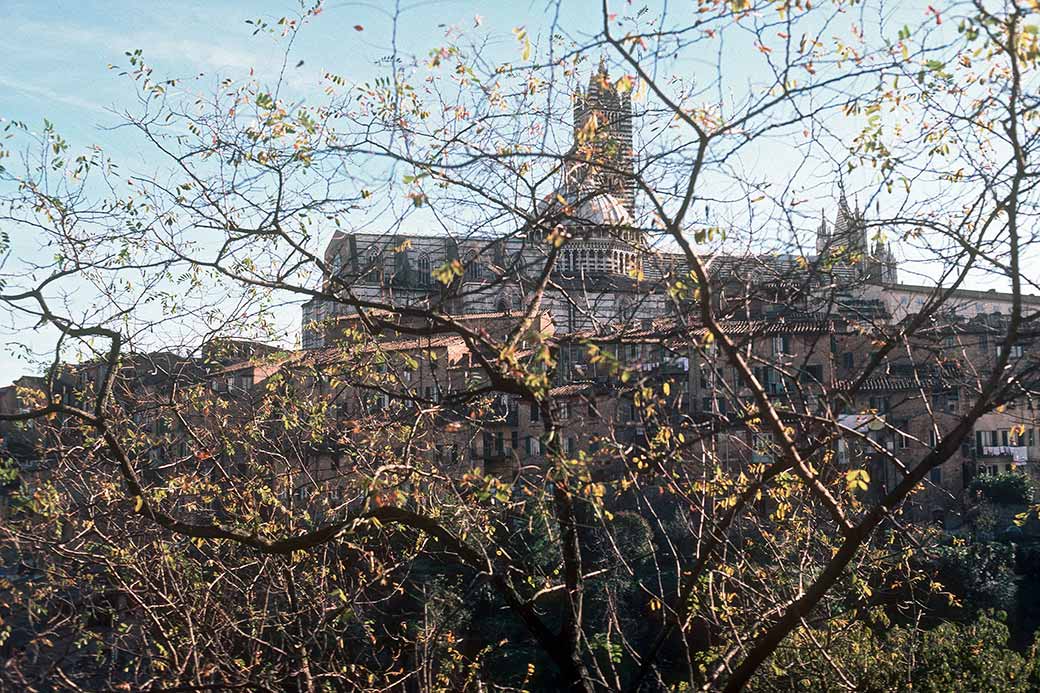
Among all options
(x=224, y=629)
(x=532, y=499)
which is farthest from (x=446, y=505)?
(x=224, y=629)

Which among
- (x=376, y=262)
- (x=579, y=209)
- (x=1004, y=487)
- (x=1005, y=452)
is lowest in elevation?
(x=1004, y=487)

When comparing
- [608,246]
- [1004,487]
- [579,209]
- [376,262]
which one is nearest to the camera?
[608,246]

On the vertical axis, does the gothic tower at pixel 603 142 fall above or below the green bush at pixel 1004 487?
above

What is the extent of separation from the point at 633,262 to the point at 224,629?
176 inches

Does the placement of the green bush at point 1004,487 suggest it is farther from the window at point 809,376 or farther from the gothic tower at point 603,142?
the gothic tower at point 603,142

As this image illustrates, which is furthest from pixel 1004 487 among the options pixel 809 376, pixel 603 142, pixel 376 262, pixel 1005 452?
pixel 603 142

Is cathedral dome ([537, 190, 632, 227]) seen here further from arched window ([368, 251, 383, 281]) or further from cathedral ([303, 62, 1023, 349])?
arched window ([368, 251, 383, 281])

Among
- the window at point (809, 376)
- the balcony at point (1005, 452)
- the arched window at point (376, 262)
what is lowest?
the balcony at point (1005, 452)

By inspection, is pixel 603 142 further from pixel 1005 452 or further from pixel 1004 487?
pixel 1005 452

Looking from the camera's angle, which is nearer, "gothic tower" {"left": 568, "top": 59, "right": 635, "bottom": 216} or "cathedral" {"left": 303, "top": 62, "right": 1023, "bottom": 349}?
"gothic tower" {"left": 568, "top": 59, "right": 635, "bottom": 216}

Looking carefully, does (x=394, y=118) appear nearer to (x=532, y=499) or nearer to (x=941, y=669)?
(x=532, y=499)

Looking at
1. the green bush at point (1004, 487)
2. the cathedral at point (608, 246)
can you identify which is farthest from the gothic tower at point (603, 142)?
the green bush at point (1004, 487)

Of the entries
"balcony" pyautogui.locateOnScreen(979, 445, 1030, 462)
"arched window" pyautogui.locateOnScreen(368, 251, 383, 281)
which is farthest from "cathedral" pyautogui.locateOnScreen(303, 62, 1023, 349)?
"balcony" pyautogui.locateOnScreen(979, 445, 1030, 462)

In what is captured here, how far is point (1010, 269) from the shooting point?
4848 millimetres
